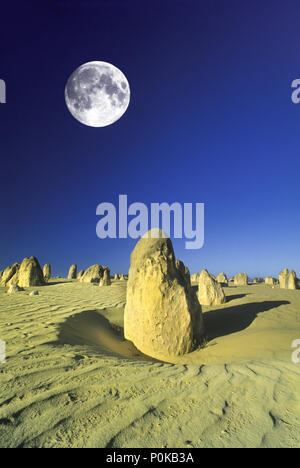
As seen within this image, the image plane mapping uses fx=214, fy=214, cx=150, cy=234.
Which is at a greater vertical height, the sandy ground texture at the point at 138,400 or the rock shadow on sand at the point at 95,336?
the sandy ground texture at the point at 138,400

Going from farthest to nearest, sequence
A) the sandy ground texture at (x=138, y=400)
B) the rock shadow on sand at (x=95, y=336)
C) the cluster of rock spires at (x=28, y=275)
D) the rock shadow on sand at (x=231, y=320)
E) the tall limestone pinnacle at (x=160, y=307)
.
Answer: the cluster of rock spires at (x=28, y=275) < the rock shadow on sand at (x=231, y=320) < the tall limestone pinnacle at (x=160, y=307) < the rock shadow on sand at (x=95, y=336) < the sandy ground texture at (x=138, y=400)

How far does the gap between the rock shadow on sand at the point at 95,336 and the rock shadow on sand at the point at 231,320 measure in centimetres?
179

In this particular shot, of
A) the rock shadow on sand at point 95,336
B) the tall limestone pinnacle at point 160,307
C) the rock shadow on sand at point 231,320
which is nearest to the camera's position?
the rock shadow on sand at point 95,336

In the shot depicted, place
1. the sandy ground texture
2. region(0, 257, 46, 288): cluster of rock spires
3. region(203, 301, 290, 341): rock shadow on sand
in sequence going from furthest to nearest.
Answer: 1. region(0, 257, 46, 288): cluster of rock spires
2. region(203, 301, 290, 341): rock shadow on sand
3. the sandy ground texture

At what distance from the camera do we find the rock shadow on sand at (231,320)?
204 inches

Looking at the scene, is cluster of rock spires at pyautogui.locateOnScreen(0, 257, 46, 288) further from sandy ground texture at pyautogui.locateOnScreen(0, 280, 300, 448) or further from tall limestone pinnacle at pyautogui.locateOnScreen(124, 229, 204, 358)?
sandy ground texture at pyautogui.locateOnScreen(0, 280, 300, 448)

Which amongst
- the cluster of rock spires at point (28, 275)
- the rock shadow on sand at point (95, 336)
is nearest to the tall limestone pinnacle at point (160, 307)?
the rock shadow on sand at point (95, 336)

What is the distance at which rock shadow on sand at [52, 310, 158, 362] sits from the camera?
3549mm

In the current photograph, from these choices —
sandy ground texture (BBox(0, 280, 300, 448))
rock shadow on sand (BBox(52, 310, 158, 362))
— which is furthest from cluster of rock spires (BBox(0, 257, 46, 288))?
sandy ground texture (BBox(0, 280, 300, 448))

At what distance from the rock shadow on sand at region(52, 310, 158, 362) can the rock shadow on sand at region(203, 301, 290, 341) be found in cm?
179

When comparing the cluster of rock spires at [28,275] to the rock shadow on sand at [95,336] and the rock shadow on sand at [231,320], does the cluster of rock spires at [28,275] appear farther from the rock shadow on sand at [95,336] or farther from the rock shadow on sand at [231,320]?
the rock shadow on sand at [231,320]

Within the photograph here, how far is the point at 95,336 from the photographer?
4547 millimetres
